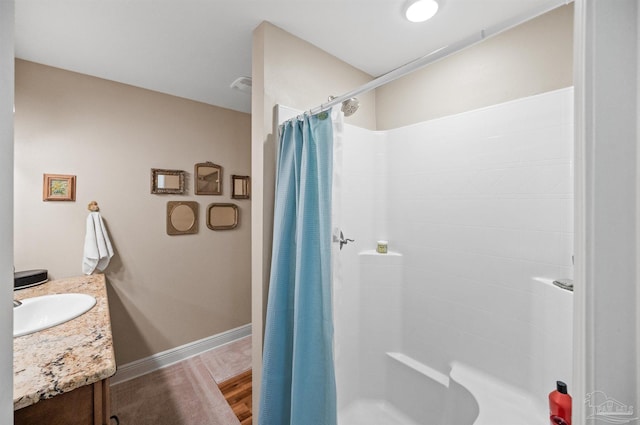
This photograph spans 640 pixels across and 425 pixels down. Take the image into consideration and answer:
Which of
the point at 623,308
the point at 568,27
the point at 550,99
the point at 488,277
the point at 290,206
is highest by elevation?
the point at 568,27

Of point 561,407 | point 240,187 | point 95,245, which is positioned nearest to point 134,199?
point 95,245

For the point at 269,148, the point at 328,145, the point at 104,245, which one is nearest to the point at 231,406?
the point at 104,245

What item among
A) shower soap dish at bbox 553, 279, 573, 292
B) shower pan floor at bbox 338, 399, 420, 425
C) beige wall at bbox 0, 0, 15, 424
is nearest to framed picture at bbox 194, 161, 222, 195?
shower pan floor at bbox 338, 399, 420, 425

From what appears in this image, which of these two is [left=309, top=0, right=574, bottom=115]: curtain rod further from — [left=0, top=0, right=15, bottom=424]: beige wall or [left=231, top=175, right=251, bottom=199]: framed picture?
[left=231, top=175, right=251, bottom=199]: framed picture

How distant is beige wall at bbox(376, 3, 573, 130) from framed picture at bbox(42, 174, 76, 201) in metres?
2.39

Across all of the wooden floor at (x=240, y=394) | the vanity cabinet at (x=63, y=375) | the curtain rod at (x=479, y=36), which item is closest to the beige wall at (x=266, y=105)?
the wooden floor at (x=240, y=394)

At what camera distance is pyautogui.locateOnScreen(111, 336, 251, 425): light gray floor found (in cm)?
171

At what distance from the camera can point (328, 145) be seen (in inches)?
46.7

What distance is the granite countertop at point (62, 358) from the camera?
710 millimetres

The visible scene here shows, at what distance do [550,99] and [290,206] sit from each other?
1.37 metres

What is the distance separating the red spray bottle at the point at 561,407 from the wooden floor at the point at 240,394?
166 cm

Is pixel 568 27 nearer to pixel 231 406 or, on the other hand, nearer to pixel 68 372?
pixel 68 372

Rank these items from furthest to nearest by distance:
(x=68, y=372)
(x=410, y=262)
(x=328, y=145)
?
1. (x=410, y=262)
2. (x=328, y=145)
3. (x=68, y=372)

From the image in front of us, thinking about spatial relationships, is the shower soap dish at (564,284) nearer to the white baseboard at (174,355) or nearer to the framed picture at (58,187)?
the white baseboard at (174,355)
